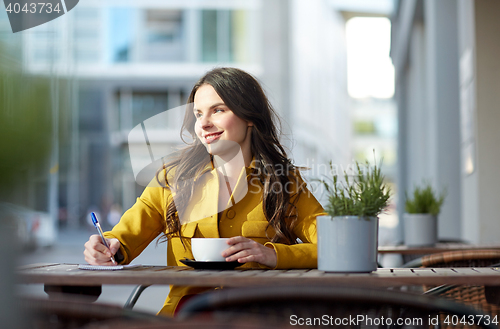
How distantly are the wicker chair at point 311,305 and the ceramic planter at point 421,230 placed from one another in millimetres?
2029

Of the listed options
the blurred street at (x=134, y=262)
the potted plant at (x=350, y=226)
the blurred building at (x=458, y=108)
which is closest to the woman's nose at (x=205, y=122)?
the blurred street at (x=134, y=262)

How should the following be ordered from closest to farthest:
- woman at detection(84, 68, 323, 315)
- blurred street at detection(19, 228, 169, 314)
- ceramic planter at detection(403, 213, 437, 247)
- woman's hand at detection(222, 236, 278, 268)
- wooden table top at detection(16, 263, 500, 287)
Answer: blurred street at detection(19, 228, 169, 314) → wooden table top at detection(16, 263, 500, 287) → woman's hand at detection(222, 236, 278, 268) → woman at detection(84, 68, 323, 315) → ceramic planter at detection(403, 213, 437, 247)

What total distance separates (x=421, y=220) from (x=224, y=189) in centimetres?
132

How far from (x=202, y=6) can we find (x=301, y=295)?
17.2 m

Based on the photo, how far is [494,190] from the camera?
→ 138 inches

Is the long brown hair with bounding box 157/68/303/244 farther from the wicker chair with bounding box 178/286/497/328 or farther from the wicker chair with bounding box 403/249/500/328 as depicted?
the wicker chair with bounding box 178/286/497/328

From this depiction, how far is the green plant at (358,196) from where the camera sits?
131 centimetres

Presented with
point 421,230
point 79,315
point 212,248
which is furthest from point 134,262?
point 79,315

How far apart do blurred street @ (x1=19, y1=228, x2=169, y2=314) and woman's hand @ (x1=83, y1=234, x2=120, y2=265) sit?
3.8 inches

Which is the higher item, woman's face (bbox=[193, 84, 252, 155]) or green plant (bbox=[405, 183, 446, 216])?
woman's face (bbox=[193, 84, 252, 155])

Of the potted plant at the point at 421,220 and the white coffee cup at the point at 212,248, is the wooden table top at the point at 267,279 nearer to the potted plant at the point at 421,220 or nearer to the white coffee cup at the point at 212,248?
the white coffee cup at the point at 212,248

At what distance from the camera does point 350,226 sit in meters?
1.29

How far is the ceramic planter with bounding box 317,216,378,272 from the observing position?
1.29m

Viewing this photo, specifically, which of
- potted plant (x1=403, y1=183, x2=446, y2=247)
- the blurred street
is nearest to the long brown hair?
the blurred street
